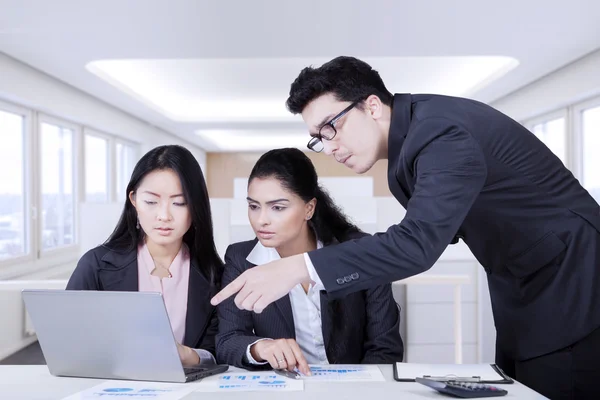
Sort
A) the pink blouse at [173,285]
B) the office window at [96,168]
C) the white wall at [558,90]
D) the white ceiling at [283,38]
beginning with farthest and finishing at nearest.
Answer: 1. the office window at [96,168]
2. the white wall at [558,90]
3. the white ceiling at [283,38]
4. the pink blouse at [173,285]

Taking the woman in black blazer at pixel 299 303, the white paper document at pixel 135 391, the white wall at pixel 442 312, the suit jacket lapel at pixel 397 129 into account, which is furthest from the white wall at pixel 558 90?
the white paper document at pixel 135 391

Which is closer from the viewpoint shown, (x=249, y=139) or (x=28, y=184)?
(x=28, y=184)

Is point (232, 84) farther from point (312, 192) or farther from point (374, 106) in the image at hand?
point (374, 106)

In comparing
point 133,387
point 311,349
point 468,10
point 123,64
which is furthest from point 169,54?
point 133,387

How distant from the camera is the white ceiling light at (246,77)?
6.27 metres

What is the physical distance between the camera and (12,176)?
5.51 m

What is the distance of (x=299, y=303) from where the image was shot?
5.81 feet

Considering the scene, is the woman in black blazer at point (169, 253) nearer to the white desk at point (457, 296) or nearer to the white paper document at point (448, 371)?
the white paper document at point (448, 371)

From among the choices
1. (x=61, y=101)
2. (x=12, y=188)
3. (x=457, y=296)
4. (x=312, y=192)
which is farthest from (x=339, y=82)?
(x=61, y=101)

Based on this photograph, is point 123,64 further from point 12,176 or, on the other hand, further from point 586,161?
point 586,161

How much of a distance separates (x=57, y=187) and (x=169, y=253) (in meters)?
5.28

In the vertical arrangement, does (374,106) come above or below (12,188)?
above

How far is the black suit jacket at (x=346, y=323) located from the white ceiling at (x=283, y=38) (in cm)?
245

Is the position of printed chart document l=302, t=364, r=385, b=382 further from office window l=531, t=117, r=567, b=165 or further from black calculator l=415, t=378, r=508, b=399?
office window l=531, t=117, r=567, b=165
